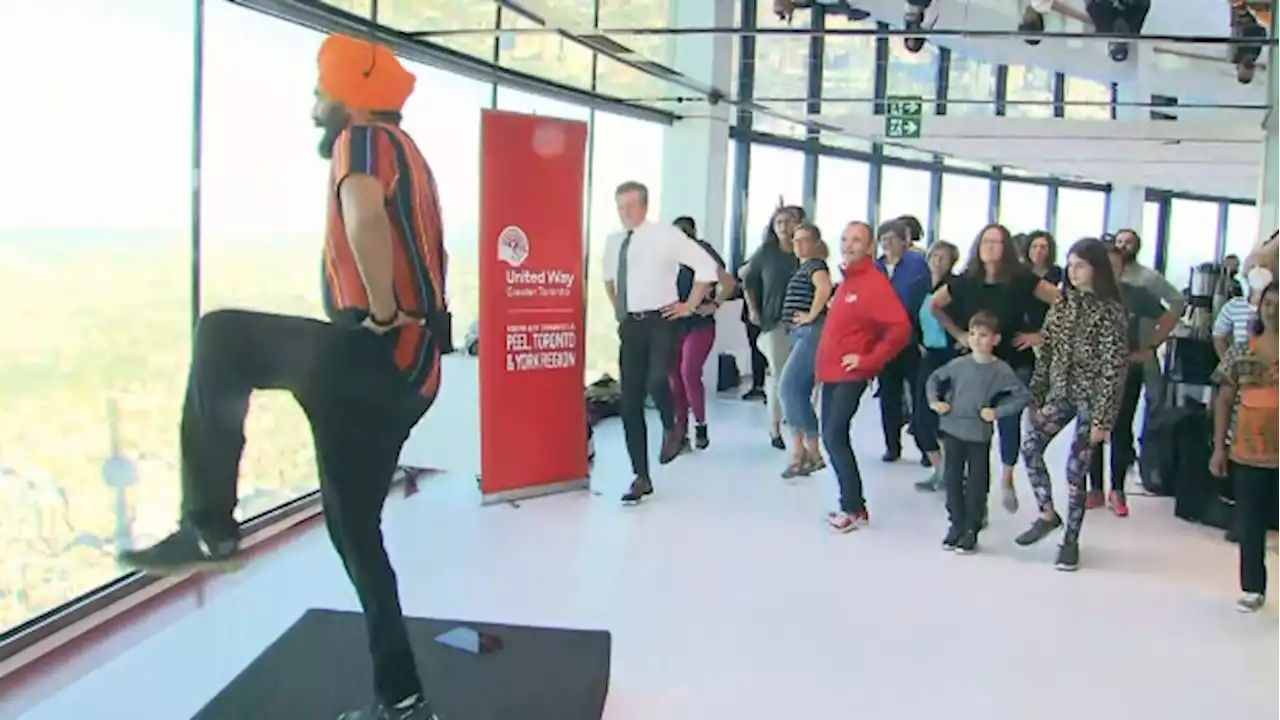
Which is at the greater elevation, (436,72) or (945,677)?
(436,72)

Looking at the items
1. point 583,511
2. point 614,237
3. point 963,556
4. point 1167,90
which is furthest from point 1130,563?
point 1167,90

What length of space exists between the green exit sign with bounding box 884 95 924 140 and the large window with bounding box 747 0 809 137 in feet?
3.54

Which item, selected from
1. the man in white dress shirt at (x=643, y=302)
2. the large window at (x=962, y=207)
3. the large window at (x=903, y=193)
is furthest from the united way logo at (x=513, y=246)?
the large window at (x=962, y=207)

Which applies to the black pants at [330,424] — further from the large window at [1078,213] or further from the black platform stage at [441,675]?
the large window at [1078,213]

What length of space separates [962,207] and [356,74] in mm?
15146

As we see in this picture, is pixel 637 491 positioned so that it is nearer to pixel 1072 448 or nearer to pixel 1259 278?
pixel 1072 448

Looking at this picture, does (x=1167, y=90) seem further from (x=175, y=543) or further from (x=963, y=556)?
(x=175, y=543)

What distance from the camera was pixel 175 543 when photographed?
2475 millimetres

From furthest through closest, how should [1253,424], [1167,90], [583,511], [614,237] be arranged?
1. [1167,90]
2. [614,237]
3. [583,511]
4. [1253,424]

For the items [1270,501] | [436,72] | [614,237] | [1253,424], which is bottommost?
[1270,501]

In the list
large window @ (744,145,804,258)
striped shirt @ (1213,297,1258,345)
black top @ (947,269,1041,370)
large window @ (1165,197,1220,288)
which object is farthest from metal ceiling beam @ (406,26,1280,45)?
large window @ (1165,197,1220,288)

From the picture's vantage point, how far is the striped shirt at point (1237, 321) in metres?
4.47

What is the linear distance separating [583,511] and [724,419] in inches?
135

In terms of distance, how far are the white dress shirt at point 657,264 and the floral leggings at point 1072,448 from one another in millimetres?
1782
